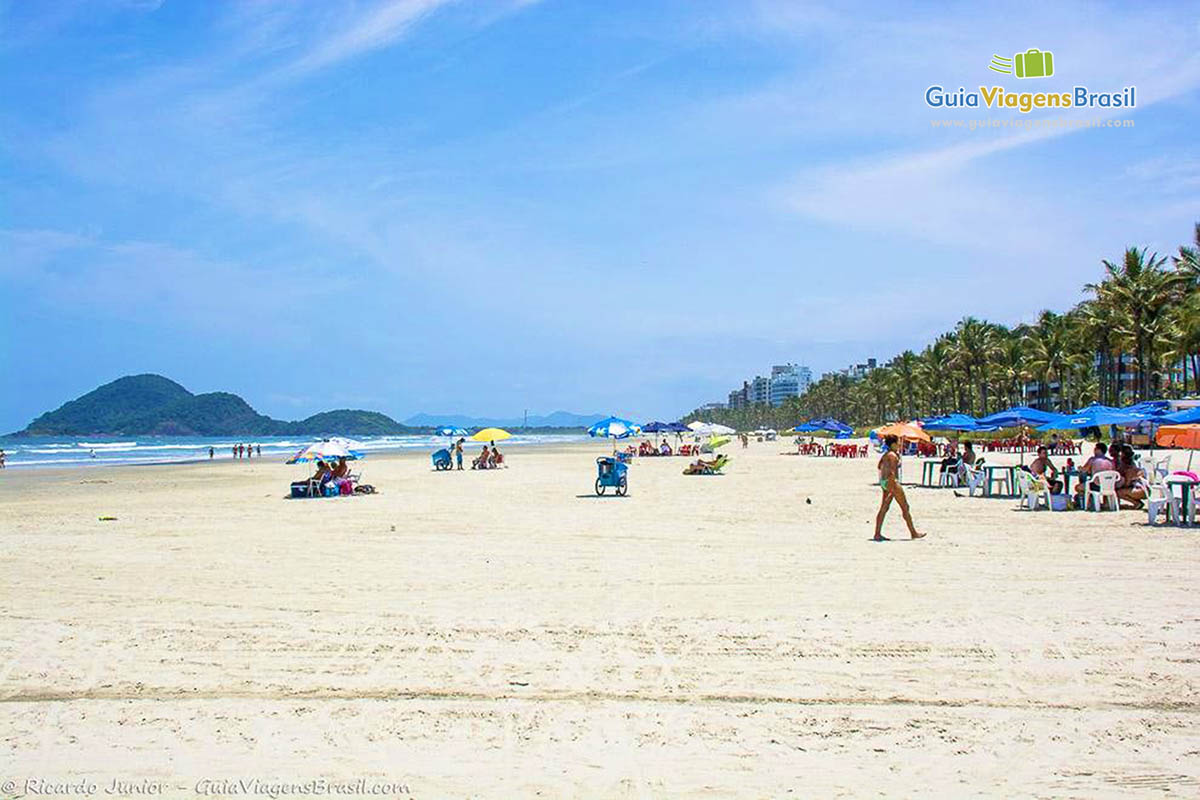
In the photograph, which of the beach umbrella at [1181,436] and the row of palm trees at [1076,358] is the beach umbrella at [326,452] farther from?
the row of palm trees at [1076,358]

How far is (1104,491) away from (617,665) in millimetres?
12791

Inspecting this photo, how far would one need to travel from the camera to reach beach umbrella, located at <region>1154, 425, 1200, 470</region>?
1525cm

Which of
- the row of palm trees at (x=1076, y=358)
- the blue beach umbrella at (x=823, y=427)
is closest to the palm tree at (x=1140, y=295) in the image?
the row of palm trees at (x=1076, y=358)

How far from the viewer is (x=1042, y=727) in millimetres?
4730

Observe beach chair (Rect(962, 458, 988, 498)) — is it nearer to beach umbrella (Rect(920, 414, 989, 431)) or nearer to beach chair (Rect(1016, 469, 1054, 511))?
beach chair (Rect(1016, 469, 1054, 511))

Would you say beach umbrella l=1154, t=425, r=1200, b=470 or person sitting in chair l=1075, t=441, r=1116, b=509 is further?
person sitting in chair l=1075, t=441, r=1116, b=509

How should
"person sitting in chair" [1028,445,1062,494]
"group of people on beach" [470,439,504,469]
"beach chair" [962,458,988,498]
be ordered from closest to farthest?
"person sitting in chair" [1028,445,1062,494]
"beach chair" [962,458,988,498]
"group of people on beach" [470,439,504,469]

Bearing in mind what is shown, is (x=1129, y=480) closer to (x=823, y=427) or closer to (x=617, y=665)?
(x=617, y=665)

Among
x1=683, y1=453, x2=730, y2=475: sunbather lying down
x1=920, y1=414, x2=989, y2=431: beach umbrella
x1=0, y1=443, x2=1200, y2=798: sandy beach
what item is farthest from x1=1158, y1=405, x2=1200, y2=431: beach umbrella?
x1=683, y1=453, x2=730, y2=475: sunbather lying down

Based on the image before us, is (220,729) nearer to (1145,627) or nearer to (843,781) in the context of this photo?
(843,781)

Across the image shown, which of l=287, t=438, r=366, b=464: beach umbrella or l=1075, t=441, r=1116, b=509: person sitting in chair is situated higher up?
l=287, t=438, r=366, b=464: beach umbrella

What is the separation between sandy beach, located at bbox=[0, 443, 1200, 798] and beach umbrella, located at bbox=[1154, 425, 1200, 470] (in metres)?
3.78

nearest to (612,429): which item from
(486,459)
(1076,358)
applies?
(486,459)

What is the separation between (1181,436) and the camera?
15547 millimetres
